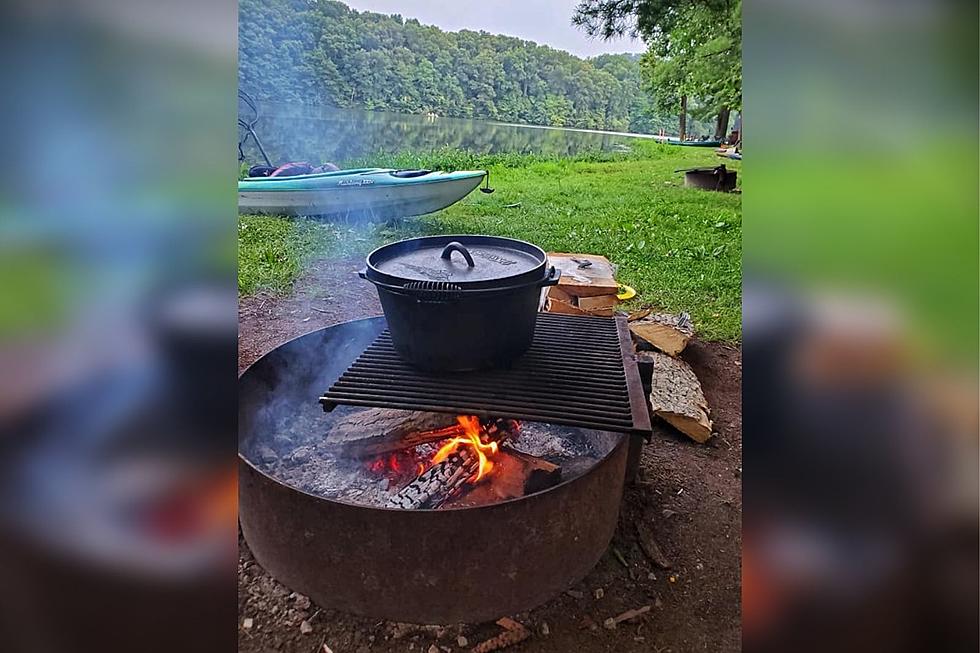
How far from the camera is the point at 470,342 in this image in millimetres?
2402

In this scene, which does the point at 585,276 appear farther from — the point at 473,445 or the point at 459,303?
the point at 459,303

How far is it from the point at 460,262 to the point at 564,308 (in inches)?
69.4

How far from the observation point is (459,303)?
7.50 ft

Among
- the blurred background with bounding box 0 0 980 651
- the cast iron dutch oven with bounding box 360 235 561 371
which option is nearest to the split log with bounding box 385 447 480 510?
the cast iron dutch oven with bounding box 360 235 561 371

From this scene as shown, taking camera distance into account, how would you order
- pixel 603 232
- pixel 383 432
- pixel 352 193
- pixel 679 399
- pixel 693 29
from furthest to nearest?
pixel 693 29
pixel 352 193
pixel 603 232
pixel 679 399
pixel 383 432

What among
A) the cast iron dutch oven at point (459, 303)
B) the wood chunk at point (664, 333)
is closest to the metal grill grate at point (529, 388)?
the cast iron dutch oven at point (459, 303)

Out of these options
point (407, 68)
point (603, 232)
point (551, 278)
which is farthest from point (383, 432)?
point (407, 68)

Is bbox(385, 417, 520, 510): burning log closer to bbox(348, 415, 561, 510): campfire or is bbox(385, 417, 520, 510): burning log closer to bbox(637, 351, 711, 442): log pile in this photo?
bbox(348, 415, 561, 510): campfire

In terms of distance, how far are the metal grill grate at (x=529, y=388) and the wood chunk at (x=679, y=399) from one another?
29.9 inches

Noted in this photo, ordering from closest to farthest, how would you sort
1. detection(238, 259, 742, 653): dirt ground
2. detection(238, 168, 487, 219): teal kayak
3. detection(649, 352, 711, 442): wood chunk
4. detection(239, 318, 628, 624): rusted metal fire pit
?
detection(239, 318, 628, 624): rusted metal fire pit
detection(238, 259, 742, 653): dirt ground
detection(649, 352, 711, 442): wood chunk
detection(238, 168, 487, 219): teal kayak
